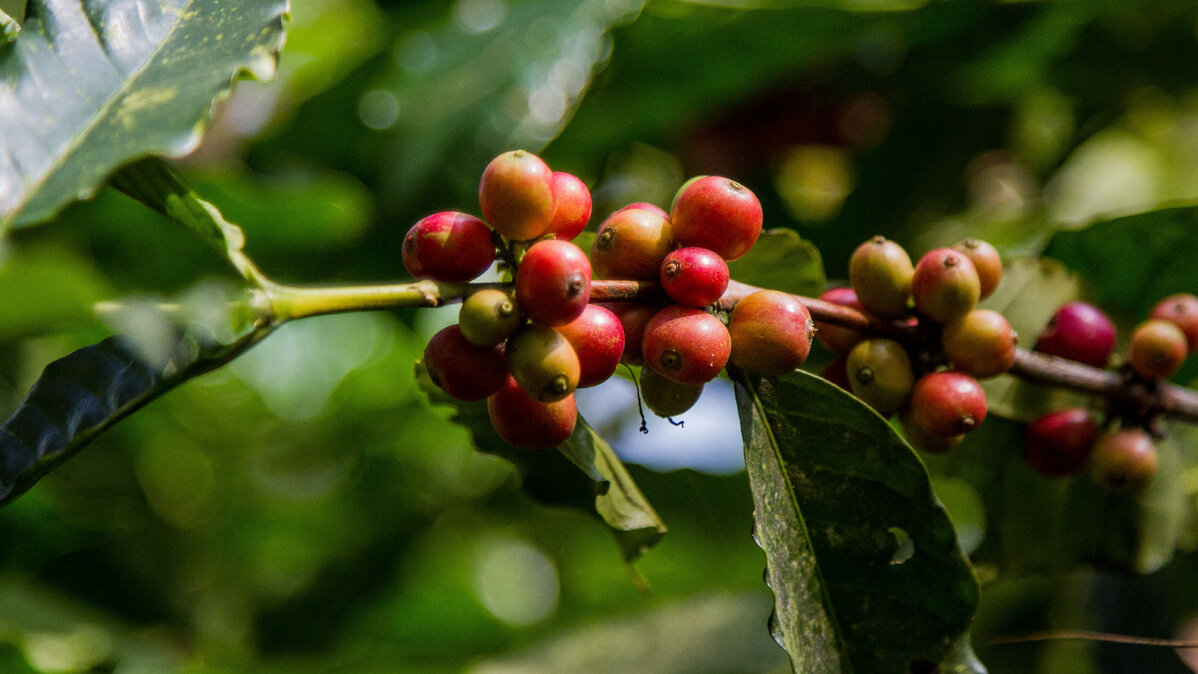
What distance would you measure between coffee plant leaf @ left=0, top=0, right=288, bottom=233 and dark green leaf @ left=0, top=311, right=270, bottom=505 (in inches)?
7.2

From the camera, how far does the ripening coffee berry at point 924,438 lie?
3.74ft

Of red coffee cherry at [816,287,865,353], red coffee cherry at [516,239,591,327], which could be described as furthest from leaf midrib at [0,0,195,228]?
red coffee cherry at [816,287,865,353]

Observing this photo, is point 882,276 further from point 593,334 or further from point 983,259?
point 593,334

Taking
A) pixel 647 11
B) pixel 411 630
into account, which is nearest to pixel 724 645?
pixel 411 630

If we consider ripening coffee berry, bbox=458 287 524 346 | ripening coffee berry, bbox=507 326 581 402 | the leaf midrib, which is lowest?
ripening coffee berry, bbox=507 326 581 402

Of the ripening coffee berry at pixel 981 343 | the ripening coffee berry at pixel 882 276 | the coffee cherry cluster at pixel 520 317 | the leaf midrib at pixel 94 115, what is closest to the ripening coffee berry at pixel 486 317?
the coffee cherry cluster at pixel 520 317

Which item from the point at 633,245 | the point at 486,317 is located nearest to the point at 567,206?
the point at 633,245

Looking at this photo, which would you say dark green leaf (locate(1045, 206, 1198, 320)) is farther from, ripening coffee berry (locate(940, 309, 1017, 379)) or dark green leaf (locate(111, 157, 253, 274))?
dark green leaf (locate(111, 157, 253, 274))

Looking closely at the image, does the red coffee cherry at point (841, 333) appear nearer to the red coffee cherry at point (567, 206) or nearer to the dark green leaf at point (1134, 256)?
the red coffee cherry at point (567, 206)

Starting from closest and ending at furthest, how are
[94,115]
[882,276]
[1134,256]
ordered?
1. [94,115]
2. [882,276]
3. [1134,256]

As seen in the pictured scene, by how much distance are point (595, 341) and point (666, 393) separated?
5.9 inches

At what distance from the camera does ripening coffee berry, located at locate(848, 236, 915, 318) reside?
115cm

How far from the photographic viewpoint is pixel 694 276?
98 cm

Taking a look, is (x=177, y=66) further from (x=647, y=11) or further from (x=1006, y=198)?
(x=1006, y=198)
